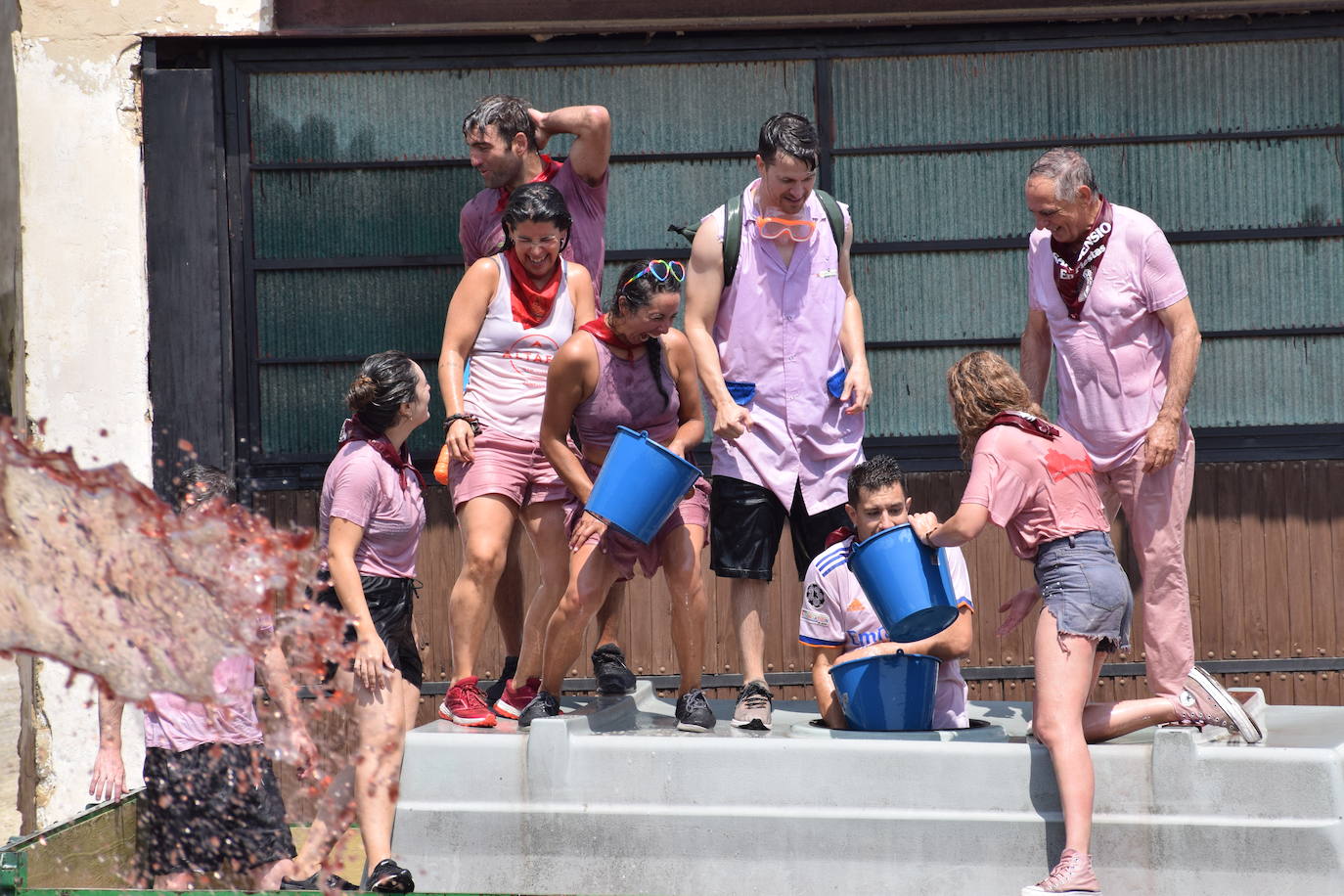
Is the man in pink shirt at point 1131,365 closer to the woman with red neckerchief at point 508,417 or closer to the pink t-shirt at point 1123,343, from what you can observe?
the pink t-shirt at point 1123,343

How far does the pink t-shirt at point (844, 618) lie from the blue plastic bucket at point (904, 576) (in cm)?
53

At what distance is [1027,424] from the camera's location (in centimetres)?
456

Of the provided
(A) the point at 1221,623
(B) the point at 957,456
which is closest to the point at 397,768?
(B) the point at 957,456

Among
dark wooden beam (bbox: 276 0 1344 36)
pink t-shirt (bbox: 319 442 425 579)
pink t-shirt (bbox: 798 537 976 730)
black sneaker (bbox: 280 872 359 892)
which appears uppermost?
dark wooden beam (bbox: 276 0 1344 36)

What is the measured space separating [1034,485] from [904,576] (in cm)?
47

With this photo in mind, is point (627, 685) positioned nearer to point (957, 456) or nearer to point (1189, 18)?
point (957, 456)

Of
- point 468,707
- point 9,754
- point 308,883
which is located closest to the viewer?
point 308,883

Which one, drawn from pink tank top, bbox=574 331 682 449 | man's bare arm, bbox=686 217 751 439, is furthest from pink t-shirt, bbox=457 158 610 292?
pink tank top, bbox=574 331 682 449

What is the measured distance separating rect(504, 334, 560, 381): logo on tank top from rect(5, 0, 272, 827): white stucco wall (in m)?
2.24

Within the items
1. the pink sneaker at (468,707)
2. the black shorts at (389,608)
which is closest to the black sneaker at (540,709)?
the pink sneaker at (468,707)

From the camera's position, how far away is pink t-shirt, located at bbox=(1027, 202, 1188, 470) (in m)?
4.93

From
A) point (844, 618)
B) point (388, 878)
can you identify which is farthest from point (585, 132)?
point (388, 878)

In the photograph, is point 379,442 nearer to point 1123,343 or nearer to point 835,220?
point 835,220

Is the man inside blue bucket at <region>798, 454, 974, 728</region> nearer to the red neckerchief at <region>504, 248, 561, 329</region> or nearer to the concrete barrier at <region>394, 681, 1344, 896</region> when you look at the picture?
the concrete barrier at <region>394, 681, 1344, 896</region>
